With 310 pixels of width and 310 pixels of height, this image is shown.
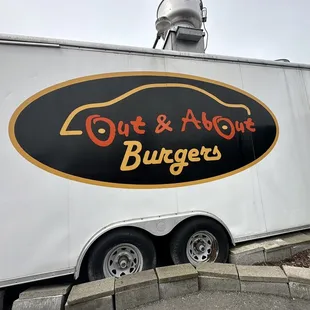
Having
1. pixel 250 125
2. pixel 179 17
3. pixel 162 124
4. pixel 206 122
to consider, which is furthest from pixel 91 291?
pixel 179 17

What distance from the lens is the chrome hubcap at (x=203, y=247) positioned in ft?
9.62

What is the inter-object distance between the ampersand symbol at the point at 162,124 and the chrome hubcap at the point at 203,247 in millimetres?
1489

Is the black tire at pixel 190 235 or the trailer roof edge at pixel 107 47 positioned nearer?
the trailer roof edge at pixel 107 47

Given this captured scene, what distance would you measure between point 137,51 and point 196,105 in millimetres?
1103

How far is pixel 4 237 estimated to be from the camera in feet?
7.47

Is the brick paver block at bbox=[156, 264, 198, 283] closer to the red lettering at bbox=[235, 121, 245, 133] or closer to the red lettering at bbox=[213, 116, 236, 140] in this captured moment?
the red lettering at bbox=[213, 116, 236, 140]

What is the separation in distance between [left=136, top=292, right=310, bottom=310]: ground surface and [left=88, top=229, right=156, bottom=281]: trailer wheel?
0.52 m

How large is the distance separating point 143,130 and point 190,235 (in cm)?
→ 154

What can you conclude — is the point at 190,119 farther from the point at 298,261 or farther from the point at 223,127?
the point at 298,261

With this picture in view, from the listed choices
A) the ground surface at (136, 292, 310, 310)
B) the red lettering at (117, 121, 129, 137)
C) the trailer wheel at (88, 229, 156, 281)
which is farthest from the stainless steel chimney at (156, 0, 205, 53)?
the ground surface at (136, 292, 310, 310)

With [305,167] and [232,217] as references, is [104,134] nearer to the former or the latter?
[232,217]

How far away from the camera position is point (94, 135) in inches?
104

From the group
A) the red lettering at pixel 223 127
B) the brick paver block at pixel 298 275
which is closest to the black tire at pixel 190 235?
the brick paver block at pixel 298 275

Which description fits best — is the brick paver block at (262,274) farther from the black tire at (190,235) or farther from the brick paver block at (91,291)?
the brick paver block at (91,291)
